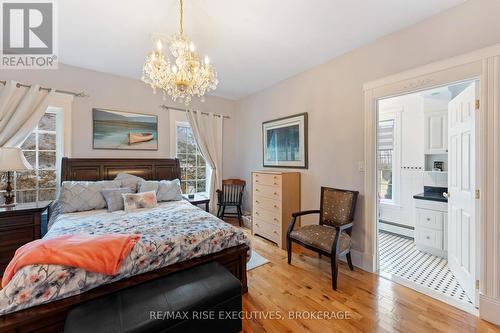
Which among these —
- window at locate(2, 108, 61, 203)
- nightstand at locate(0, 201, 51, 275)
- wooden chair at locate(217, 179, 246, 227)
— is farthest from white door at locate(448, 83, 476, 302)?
window at locate(2, 108, 61, 203)

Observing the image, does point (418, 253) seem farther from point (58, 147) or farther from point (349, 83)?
point (58, 147)

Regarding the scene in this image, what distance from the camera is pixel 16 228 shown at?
247 centimetres

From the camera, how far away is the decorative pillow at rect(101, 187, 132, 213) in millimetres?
2814


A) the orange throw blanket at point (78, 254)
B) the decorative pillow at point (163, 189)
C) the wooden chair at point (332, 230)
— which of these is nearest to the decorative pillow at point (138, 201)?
the decorative pillow at point (163, 189)

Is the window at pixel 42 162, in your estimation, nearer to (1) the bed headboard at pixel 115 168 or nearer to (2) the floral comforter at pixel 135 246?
(1) the bed headboard at pixel 115 168

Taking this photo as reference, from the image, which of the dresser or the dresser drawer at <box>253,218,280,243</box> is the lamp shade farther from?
the dresser drawer at <box>253,218,280,243</box>

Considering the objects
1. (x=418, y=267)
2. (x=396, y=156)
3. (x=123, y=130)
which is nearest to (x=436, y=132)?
(x=396, y=156)

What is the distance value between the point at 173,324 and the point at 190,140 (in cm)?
358

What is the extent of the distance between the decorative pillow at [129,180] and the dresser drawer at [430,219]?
430 cm

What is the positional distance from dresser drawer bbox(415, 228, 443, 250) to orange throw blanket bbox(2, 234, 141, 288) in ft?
12.5

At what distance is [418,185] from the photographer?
12.2 feet

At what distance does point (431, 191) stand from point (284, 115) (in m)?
2.69

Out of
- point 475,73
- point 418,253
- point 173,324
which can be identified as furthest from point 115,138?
point 418,253

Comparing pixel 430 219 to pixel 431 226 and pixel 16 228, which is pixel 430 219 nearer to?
pixel 431 226
